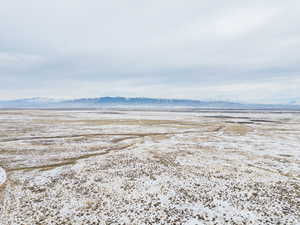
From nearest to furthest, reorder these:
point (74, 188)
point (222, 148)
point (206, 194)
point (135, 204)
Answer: point (135, 204) → point (206, 194) → point (74, 188) → point (222, 148)

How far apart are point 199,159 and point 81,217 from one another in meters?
14.1

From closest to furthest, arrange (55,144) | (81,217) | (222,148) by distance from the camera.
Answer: (81,217), (222,148), (55,144)

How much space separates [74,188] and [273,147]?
26984 mm

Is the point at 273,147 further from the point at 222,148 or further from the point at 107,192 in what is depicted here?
the point at 107,192

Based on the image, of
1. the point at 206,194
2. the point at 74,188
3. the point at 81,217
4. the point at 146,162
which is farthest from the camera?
the point at 146,162

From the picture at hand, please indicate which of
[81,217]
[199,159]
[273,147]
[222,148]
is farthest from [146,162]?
[273,147]

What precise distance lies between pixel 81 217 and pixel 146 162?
10019 mm

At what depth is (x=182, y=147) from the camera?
26.0 meters

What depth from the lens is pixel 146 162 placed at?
63.1 ft

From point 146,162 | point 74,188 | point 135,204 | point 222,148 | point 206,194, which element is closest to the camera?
point 135,204

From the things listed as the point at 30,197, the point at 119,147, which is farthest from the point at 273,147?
the point at 30,197

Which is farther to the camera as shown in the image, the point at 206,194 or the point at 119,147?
the point at 119,147

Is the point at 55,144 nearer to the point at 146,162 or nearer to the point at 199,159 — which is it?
the point at 146,162

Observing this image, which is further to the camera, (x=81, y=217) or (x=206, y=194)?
(x=206, y=194)
